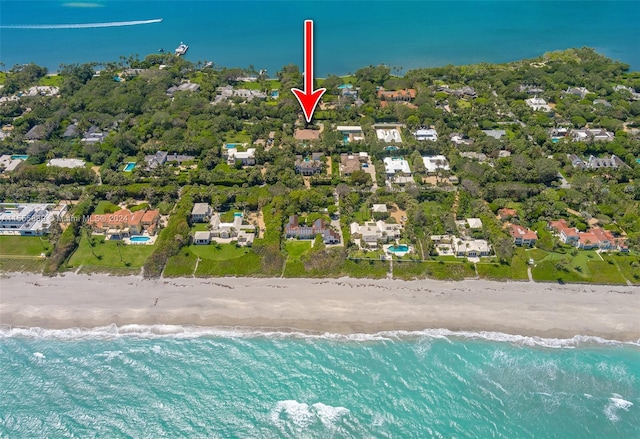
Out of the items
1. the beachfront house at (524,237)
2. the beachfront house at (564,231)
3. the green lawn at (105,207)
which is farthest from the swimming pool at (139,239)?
the beachfront house at (564,231)

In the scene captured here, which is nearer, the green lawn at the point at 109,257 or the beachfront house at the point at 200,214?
the green lawn at the point at 109,257

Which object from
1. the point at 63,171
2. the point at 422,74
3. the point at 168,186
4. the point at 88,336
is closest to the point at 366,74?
the point at 422,74

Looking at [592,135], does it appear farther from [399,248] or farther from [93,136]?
[93,136]

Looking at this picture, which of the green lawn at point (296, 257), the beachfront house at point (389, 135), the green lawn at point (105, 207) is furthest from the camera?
the beachfront house at point (389, 135)

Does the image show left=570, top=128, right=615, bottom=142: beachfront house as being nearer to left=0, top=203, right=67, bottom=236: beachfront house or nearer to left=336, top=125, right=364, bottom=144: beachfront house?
left=336, top=125, right=364, bottom=144: beachfront house

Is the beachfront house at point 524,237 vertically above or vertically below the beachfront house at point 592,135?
below

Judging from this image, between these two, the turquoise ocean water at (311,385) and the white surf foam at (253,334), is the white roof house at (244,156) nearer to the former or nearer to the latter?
the white surf foam at (253,334)

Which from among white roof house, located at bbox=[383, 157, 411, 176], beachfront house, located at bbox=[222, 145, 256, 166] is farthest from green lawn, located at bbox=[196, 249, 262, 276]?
white roof house, located at bbox=[383, 157, 411, 176]
